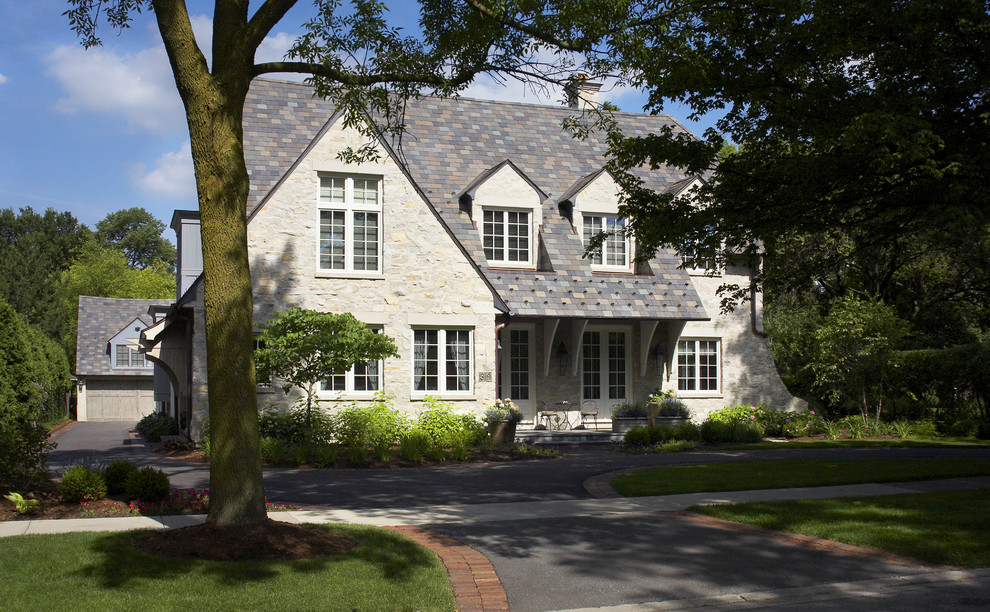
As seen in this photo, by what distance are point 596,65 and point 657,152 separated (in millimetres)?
4428

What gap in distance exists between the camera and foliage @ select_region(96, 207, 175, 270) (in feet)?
320

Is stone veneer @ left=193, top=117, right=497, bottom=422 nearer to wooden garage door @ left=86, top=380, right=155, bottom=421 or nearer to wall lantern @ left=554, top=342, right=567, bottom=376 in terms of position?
wall lantern @ left=554, top=342, right=567, bottom=376

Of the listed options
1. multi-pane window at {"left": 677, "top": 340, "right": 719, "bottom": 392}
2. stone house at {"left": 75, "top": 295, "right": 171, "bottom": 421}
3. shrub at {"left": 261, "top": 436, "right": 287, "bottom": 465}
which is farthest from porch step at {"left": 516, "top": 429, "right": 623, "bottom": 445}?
stone house at {"left": 75, "top": 295, "right": 171, "bottom": 421}

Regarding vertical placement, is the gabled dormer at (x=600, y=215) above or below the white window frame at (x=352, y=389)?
above

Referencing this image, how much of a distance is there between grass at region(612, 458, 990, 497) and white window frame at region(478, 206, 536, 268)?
8561mm

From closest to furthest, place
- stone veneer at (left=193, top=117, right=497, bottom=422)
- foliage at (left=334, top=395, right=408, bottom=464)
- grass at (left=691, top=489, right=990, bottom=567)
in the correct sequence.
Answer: grass at (left=691, top=489, right=990, bottom=567)
foliage at (left=334, top=395, right=408, bottom=464)
stone veneer at (left=193, top=117, right=497, bottom=422)

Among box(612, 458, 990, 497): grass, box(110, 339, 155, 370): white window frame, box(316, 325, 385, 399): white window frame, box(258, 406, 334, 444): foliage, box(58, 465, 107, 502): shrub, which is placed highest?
box(110, 339, 155, 370): white window frame

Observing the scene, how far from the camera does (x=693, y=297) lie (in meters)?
23.6

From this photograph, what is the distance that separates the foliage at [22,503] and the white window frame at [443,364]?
34.5 ft

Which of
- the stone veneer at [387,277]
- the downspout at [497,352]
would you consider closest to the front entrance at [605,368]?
the downspout at [497,352]

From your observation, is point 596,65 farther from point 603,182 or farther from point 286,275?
point 603,182

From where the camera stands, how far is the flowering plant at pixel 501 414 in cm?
2006

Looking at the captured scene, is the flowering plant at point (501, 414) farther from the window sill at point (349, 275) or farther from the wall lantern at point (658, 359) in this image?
the wall lantern at point (658, 359)

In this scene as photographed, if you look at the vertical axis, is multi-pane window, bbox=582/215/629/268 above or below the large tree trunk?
above
